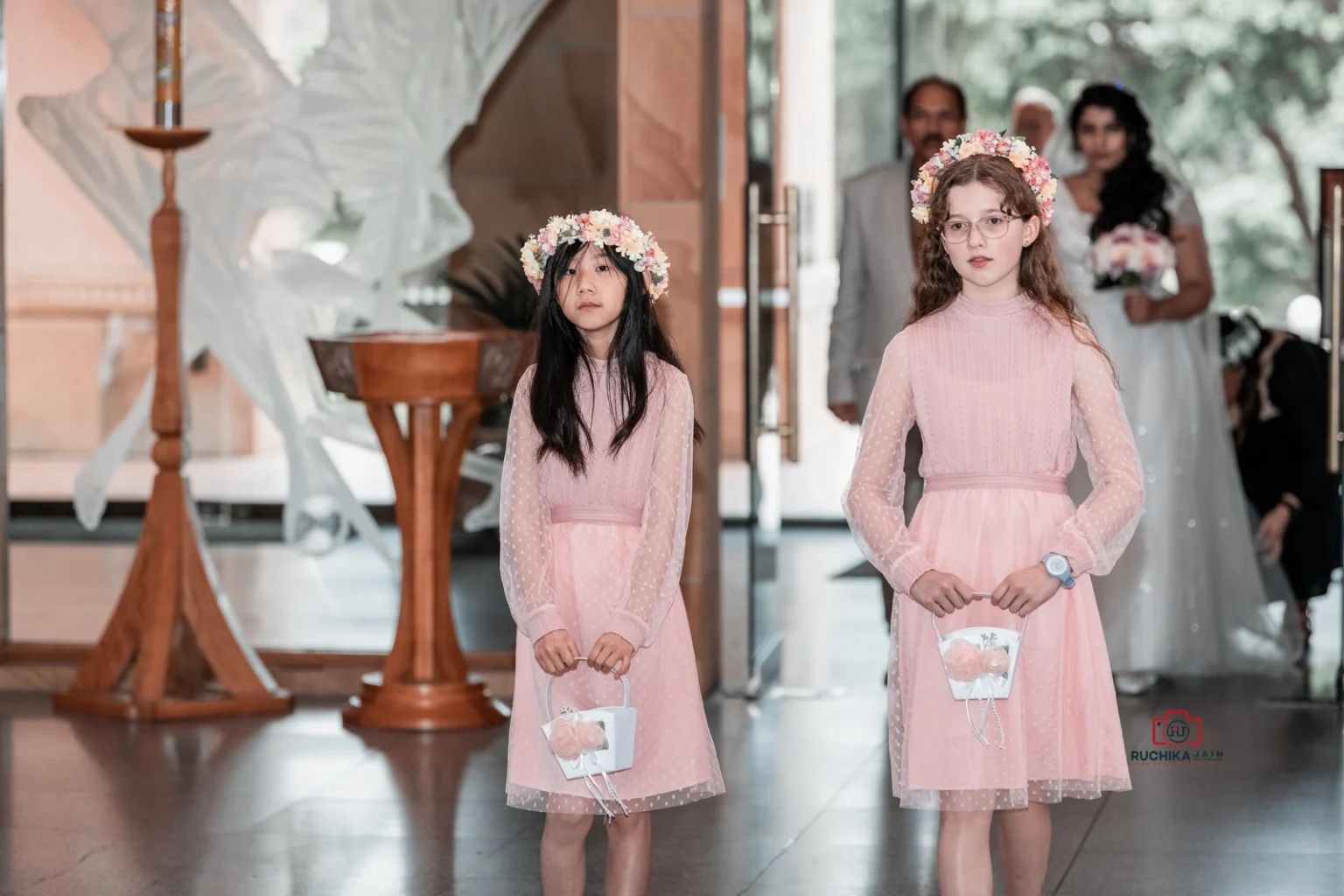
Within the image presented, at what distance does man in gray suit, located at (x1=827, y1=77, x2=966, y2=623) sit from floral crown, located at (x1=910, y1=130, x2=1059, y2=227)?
2.93 m

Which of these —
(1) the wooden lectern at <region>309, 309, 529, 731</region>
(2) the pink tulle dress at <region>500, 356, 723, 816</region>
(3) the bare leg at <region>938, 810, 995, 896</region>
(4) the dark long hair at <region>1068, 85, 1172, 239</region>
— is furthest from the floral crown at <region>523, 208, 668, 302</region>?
(4) the dark long hair at <region>1068, 85, 1172, 239</region>

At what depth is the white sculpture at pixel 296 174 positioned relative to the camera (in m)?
6.57

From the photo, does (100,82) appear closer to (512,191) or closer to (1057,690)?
(512,191)

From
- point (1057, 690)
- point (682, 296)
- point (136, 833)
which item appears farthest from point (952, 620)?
point (682, 296)

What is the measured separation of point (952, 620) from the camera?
3.47 m

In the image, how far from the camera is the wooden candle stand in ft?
20.0

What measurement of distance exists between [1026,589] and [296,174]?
3.92m

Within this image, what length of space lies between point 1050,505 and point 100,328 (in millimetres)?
4145

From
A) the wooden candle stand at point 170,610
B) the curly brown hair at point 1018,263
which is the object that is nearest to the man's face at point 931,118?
the wooden candle stand at point 170,610

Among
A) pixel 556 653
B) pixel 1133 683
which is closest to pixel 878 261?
pixel 1133 683

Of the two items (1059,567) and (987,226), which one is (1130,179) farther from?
(1059,567)

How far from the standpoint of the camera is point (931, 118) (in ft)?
21.2

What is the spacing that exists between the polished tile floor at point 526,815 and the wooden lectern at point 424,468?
0.17m

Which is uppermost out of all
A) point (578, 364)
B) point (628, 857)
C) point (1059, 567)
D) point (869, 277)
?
point (869, 277)
